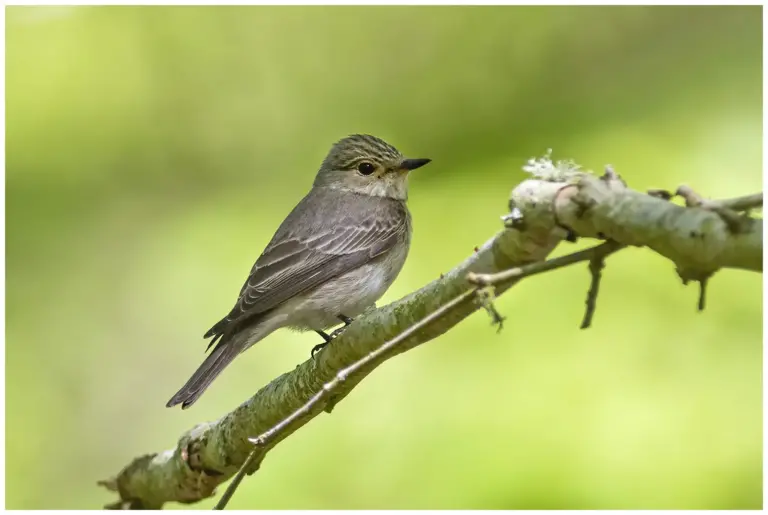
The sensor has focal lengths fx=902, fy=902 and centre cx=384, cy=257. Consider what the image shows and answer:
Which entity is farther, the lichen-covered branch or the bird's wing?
the bird's wing

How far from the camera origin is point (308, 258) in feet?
12.5

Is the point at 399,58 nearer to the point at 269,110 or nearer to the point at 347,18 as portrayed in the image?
the point at 347,18

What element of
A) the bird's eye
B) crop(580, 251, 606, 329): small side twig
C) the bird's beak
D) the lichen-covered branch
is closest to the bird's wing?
the bird's beak

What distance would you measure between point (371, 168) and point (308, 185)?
2.76 ft

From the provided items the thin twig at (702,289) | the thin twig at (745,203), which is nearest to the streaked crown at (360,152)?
the thin twig at (702,289)

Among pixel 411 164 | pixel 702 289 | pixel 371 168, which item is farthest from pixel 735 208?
pixel 371 168

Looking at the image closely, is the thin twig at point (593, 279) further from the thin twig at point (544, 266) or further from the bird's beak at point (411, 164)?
the bird's beak at point (411, 164)

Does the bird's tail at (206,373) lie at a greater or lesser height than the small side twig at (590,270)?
lesser

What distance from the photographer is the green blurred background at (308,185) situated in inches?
138

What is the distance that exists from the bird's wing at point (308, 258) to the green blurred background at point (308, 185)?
32cm

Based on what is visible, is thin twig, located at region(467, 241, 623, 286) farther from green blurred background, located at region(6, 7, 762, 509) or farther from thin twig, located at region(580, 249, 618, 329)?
green blurred background, located at region(6, 7, 762, 509)

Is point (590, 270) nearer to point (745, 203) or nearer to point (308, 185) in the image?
point (745, 203)

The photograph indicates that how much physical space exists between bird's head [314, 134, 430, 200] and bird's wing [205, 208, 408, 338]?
29 cm

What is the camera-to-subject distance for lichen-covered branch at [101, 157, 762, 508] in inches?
65.0
